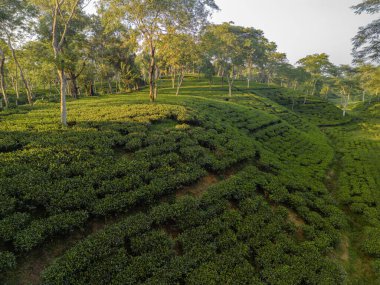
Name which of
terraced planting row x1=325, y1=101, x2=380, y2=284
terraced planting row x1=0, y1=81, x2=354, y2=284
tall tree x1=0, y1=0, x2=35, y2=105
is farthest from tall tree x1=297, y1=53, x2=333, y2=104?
tall tree x1=0, y1=0, x2=35, y2=105

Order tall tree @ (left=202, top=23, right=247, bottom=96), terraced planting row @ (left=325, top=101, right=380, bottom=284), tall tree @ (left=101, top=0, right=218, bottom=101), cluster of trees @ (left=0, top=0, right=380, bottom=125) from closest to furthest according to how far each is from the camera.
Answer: terraced planting row @ (left=325, top=101, right=380, bottom=284), cluster of trees @ (left=0, top=0, right=380, bottom=125), tall tree @ (left=101, top=0, right=218, bottom=101), tall tree @ (left=202, top=23, right=247, bottom=96)

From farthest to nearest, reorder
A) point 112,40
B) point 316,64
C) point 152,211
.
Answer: point 316,64
point 112,40
point 152,211

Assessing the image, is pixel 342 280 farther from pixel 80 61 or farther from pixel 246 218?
pixel 80 61

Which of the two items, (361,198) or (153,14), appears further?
(153,14)

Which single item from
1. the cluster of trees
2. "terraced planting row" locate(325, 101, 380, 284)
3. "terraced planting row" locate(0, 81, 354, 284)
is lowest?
"terraced planting row" locate(325, 101, 380, 284)

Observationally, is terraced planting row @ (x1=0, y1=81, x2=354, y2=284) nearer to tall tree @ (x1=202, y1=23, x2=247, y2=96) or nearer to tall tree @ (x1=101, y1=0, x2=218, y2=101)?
tall tree @ (x1=101, y1=0, x2=218, y2=101)

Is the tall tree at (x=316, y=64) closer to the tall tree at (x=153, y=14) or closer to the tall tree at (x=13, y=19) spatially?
the tall tree at (x=153, y=14)

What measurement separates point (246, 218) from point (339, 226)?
6.23 metres

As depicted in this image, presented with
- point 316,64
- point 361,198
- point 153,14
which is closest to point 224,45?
point 153,14

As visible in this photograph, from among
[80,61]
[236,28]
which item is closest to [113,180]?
[80,61]

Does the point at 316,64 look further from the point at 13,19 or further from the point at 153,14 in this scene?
the point at 13,19

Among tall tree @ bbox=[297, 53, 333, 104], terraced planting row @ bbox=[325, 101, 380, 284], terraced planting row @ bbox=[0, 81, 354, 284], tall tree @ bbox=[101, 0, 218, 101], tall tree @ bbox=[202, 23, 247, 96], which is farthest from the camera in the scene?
tall tree @ bbox=[297, 53, 333, 104]

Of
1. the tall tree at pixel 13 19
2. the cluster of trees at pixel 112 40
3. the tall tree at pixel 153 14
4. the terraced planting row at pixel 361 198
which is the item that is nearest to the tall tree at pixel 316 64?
the cluster of trees at pixel 112 40

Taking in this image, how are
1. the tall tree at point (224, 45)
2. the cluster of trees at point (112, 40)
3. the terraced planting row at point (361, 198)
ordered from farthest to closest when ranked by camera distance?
the tall tree at point (224, 45) → the cluster of trees at point (112, 40) → the terraced planting row at point (361, 198)
